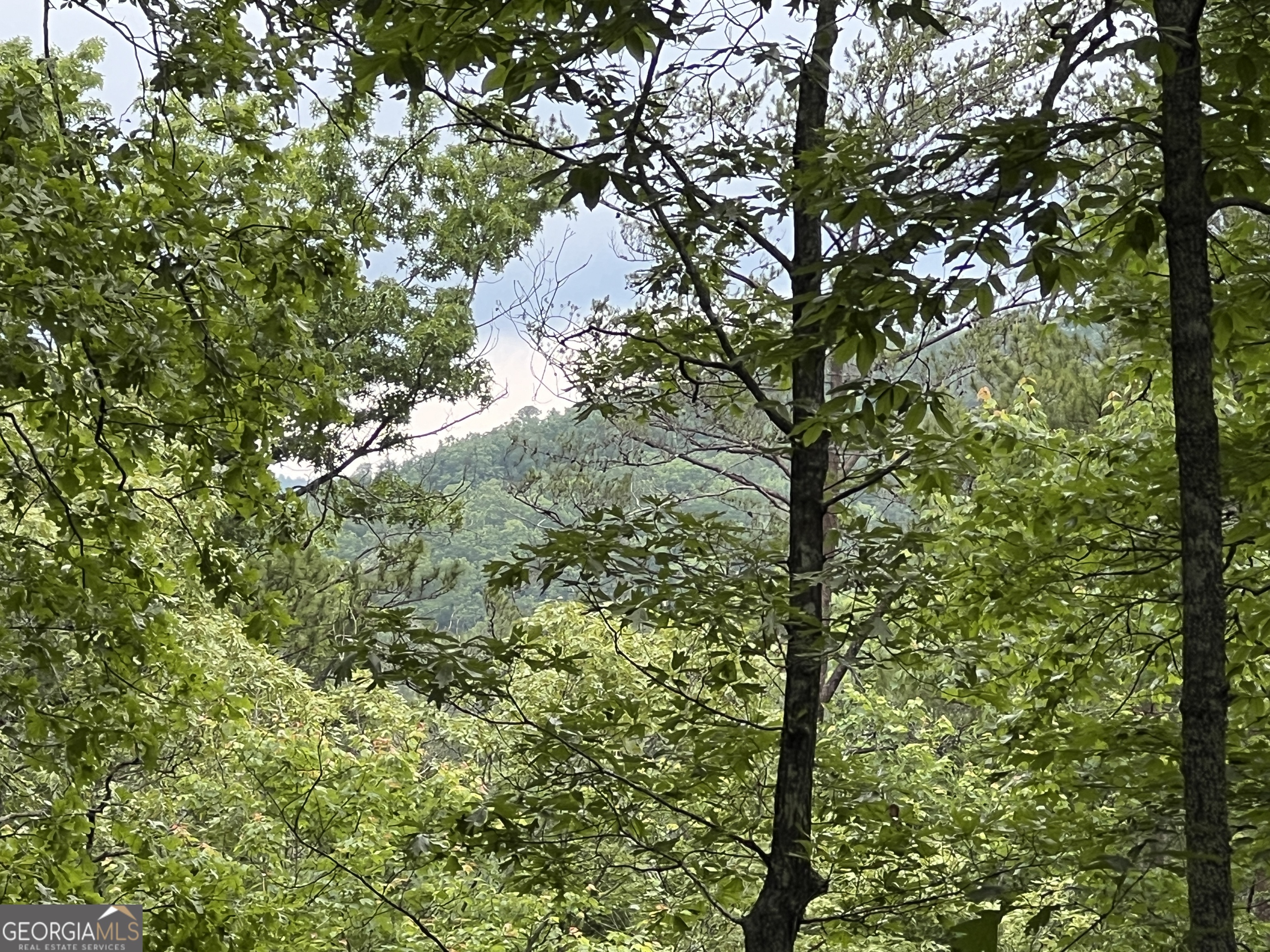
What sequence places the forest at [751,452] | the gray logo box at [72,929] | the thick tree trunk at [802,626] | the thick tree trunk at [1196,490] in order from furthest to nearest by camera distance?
the gray logo box at [72,929]
the thick tree trunk at [802,626]
the forest at [751,452]
the thick tree trunk at [1196,490]

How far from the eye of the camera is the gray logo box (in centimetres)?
379

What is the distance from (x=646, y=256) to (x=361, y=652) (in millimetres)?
2050

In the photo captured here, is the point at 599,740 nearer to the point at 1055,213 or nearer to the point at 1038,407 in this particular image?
the point at 1055,213

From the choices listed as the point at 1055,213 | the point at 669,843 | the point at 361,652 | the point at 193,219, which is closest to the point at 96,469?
the point at 193,219

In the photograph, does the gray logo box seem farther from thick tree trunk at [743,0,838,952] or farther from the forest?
thick tree trunk at [743,0,838,952]

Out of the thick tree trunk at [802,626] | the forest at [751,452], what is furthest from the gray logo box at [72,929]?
the thick tree trunk at [802,626]

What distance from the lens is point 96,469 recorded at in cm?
319

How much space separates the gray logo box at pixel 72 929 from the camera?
3.79 m

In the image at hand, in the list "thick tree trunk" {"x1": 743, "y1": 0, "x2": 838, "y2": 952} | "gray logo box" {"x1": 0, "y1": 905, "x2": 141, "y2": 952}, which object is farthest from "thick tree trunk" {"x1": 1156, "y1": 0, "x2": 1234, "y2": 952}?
"gray logo box" {"x1": 0, "y1": 905, "x2": 141, "y2": 952}

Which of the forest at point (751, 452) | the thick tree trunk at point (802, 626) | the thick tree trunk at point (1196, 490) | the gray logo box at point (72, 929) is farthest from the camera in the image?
the gray logo box at point (72, 929)

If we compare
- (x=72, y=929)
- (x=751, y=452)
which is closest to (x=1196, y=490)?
(x=751, y=452)

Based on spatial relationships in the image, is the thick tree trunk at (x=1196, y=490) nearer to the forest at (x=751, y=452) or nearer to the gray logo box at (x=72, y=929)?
the forest at (x=751, y=452)

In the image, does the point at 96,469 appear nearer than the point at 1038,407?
Yes

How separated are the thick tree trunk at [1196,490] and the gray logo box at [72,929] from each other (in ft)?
11.3
